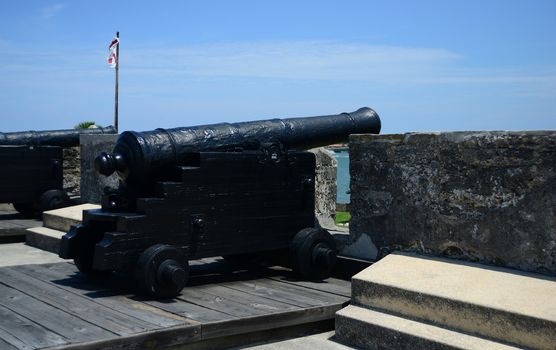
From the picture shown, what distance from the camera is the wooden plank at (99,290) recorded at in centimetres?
390

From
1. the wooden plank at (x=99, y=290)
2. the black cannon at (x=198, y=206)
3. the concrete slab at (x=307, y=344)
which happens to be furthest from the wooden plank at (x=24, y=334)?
the concrete slab at (x=307, y=344)

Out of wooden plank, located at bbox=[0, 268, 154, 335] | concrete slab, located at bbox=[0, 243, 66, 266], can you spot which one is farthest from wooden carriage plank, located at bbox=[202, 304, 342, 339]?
concrete slab, located at bbox=[0, 243, 66, 266]

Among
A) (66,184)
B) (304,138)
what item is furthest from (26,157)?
(304,138)

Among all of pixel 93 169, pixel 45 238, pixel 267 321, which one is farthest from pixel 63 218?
pixel 267 321

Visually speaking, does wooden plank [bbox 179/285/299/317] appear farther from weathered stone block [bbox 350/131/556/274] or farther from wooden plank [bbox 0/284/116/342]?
weathered stone block [bbox 350/131/556/274]

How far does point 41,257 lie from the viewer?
6.84 metres

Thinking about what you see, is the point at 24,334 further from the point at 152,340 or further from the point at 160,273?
the point at 160,273

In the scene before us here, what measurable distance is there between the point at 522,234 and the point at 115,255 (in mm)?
2381

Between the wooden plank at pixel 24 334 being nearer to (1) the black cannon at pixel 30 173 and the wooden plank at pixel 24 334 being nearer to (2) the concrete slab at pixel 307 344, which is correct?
(2) the concrete slab at pixel 307 344

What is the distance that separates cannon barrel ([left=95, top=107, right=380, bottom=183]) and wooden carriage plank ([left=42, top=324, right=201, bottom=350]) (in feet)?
4.15

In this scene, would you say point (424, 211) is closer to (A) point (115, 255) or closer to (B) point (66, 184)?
(A) point (115, 255)

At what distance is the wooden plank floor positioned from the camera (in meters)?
3.55

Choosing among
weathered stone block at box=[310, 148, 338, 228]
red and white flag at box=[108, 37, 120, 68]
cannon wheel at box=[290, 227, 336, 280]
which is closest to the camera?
cannon wheel at box=[290, 227, 336, 280]

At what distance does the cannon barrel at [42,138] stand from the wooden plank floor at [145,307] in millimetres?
4425
